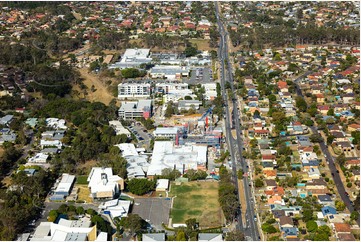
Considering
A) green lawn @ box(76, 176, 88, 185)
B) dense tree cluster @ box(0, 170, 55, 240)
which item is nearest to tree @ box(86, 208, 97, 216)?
dense tree cluster @ box(0, 170, 55, 240)

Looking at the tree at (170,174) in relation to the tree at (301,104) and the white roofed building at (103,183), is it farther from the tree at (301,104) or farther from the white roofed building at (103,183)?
the tree at (301,104)

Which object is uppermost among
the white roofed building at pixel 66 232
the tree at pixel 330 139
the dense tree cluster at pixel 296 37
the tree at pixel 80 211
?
the dense tree cluster at pixel 296 37

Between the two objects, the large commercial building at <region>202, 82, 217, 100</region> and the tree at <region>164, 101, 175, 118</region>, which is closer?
the tree at <region>164, 101, 175, 118</region>

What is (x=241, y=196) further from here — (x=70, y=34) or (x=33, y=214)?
(x=70, y=34)

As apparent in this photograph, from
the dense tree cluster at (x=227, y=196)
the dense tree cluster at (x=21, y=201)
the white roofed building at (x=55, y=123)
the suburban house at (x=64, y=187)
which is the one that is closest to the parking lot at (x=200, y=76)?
the white roofed building at (x=55, y=123)

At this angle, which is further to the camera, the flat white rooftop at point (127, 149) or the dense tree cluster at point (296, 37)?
the dense tree cluster at point (296, 37)

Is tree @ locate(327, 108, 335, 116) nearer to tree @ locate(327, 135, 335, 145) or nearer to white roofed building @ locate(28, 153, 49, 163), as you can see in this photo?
tree @ locate(327, 135, 335, 145)
